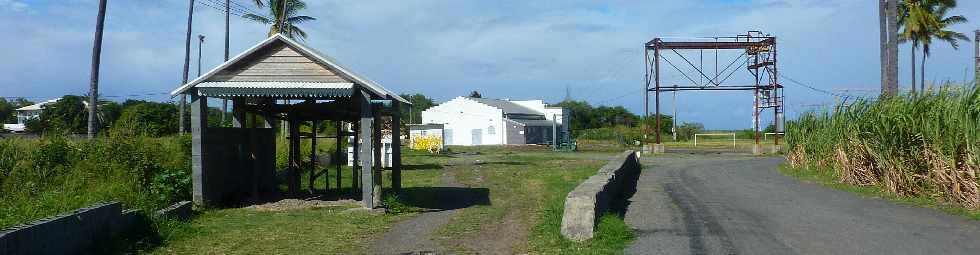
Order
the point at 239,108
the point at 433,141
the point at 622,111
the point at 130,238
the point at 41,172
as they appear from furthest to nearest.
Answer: the point at 622,111 < the point at 433,141 < the point at 239,108 < the point at 41,172 < the point at 130,238

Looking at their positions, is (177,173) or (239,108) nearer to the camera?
(177,173)

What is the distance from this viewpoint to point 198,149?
15523 millimetres

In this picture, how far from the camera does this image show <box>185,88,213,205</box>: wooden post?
1533 cm

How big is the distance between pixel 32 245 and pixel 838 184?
57.0ft

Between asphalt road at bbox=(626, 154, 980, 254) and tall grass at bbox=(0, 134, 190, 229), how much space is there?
7347mm

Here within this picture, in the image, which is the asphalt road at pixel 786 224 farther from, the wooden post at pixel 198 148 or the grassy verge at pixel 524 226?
the wooden post at pixel 198 148

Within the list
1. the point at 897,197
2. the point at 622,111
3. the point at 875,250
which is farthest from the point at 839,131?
the point at 622,111

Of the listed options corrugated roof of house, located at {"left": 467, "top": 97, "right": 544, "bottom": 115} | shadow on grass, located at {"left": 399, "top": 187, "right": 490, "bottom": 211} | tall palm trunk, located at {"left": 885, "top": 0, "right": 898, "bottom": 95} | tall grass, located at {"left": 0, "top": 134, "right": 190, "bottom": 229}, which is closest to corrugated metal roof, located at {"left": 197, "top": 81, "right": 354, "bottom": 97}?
tall grass, located at {"left": 0, "top": 134, "right": 190, "bottom": 229}

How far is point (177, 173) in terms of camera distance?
15.7 m

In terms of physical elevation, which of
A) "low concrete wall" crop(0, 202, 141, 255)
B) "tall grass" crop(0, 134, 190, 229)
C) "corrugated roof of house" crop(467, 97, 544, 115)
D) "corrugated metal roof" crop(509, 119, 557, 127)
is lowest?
"low concrete wall" crop(0, 202, 141, 255)

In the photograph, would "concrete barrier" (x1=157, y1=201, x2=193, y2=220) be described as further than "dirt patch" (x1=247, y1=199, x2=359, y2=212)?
No

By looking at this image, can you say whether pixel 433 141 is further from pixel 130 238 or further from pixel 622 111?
pixel 622 111

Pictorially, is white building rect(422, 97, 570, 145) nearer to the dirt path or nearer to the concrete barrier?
the dirt path

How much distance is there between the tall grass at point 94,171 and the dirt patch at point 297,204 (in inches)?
54.9
